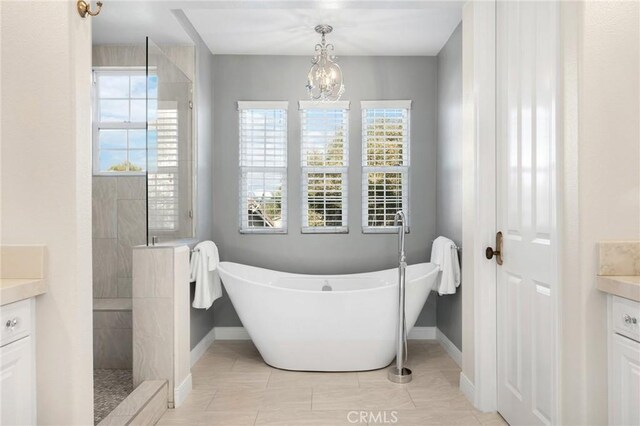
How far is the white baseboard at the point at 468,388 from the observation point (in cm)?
283

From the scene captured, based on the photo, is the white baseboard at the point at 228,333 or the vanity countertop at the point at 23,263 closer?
the vanity countertop at the point at 23,263

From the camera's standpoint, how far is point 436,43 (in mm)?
4121

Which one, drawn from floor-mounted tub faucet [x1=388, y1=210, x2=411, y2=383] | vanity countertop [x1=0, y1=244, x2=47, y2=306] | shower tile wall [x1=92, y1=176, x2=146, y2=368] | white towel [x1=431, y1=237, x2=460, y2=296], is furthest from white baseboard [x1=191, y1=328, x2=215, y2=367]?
vanity countertop [x1=0, y1=244, x2=47, y2=306]

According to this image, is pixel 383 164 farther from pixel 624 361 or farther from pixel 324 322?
pixel 624 361

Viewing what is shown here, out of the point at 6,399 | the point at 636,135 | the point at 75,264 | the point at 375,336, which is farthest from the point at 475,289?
the point at 6,399

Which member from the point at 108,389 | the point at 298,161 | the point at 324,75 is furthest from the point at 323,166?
the point at 108,389

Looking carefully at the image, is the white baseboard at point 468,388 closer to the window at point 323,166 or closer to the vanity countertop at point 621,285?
the vanity countertop at point 621,285

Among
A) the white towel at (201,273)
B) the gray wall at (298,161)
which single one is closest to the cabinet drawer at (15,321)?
the white towel at (201,273)

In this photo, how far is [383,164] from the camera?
14.6 ft

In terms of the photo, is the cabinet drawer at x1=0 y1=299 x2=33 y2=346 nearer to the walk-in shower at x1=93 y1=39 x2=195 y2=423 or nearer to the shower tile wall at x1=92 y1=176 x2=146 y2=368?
the walk-in shower at x1=93 y1=39 x2=195 y2=423

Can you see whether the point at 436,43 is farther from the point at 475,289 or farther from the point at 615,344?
the point at 615,344

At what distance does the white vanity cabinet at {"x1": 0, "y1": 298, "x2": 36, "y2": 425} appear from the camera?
147cm

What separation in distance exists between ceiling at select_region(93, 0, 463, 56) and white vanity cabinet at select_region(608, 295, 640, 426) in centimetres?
216

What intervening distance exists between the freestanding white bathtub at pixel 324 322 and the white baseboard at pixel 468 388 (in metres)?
0.59
